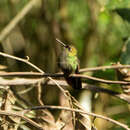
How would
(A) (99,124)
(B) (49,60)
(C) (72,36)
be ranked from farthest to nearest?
(C) (72,36) < (B) (49,60) < (A) (99,124)

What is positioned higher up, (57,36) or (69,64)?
(57,36)

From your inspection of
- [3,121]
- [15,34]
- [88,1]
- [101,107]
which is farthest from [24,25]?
[3,121]

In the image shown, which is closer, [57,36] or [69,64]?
[69,64]

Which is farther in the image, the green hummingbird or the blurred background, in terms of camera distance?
the blurred background

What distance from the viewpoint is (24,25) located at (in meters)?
4.16

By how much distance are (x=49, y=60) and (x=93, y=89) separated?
6.96ft

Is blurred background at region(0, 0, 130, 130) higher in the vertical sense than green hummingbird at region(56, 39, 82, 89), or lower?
higher

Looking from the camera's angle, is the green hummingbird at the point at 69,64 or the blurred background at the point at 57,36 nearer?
the green hummingbird at the point at 69,64

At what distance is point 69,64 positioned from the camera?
2.11 metres

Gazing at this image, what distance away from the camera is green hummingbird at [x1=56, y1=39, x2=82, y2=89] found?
2027mm

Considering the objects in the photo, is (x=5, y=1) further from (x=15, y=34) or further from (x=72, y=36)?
(x=72, y=36)

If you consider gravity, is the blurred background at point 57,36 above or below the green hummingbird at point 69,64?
above

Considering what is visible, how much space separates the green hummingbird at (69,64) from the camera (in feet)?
6.65

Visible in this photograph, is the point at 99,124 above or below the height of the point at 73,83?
below
